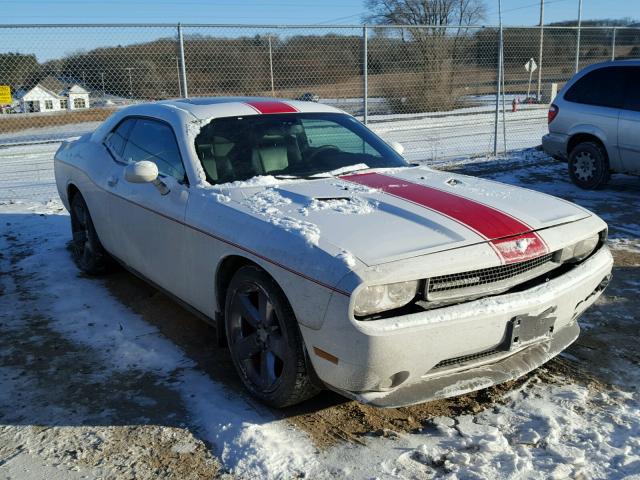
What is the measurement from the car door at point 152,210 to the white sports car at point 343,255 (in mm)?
16

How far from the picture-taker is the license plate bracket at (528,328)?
2850 millimetres

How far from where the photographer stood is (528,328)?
292 centimetres

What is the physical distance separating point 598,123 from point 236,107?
232 inches

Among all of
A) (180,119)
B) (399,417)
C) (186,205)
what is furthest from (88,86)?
(399,417)

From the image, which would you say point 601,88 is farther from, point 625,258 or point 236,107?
point 236,107

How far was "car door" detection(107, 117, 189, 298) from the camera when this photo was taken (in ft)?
12.5

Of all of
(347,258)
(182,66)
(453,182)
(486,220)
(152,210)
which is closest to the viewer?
(347,258)

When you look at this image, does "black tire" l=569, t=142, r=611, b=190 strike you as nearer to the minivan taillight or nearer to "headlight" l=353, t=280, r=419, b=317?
the minivan taillight

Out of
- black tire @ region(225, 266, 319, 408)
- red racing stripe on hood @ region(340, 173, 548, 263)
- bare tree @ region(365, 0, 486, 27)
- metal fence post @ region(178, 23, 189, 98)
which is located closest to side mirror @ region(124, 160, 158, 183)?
black tire @ region(225, 266, 319, 408)

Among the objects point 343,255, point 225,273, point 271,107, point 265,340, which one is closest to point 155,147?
point 271,107

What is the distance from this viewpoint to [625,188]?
8.81 meters

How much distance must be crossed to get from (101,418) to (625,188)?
8.02m

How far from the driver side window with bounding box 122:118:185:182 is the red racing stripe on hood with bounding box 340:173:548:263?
1366 mm

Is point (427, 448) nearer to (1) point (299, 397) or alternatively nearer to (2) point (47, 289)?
(1) point (299, 397)
